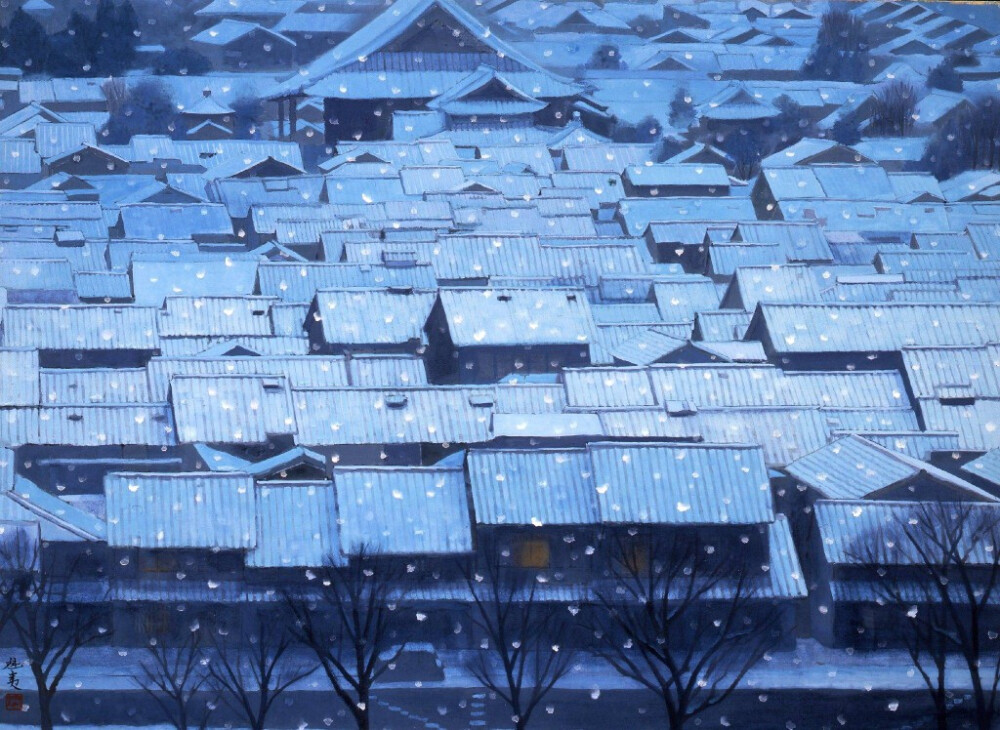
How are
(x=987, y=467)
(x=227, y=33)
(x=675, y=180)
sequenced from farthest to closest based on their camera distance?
(x=227, y=33)
(x=675, y=180)
(x=987, y=467)

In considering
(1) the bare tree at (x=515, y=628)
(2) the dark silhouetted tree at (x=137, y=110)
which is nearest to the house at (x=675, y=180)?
(2) the dark silhouetted tree at (x=137, y=110)

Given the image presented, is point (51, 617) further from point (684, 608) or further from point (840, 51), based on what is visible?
point (840, 51)

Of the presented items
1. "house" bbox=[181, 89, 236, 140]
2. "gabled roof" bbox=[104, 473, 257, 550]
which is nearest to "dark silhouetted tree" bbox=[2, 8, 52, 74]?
"house" bbox=[181, 89, 236, 140]

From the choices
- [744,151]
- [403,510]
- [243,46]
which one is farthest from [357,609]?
[243,46]

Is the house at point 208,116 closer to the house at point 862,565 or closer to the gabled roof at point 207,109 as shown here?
the gabled roof at point 207,109

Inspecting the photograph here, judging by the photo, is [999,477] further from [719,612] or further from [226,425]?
[226,425]

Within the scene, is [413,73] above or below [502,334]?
above

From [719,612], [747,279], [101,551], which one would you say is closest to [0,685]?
[101,551]
